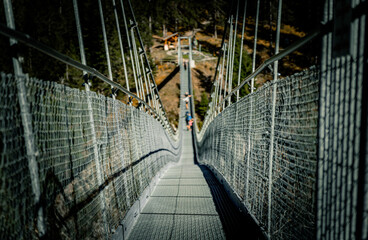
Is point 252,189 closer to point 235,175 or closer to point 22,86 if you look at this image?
point 235,175

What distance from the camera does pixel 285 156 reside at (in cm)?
149

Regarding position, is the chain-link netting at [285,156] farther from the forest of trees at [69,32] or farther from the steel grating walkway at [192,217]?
the forest of trees at [69,32]

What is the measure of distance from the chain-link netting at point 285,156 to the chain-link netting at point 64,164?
3.88 ft

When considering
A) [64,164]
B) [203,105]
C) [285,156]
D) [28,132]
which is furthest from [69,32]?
[285,156]

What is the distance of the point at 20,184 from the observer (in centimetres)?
91

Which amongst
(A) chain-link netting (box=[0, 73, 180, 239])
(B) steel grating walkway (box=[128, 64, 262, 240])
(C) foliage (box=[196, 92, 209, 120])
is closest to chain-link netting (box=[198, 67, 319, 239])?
(B) steel grating walkway (box=[128, 64, 262, 240])

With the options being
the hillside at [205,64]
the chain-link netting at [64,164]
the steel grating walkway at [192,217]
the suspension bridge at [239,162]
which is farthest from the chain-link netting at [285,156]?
the hillside at [205,64]

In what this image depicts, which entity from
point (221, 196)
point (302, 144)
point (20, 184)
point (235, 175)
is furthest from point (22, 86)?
point (221, 196)

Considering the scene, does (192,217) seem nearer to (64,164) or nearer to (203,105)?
(64,164)

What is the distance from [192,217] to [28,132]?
1.88 metres

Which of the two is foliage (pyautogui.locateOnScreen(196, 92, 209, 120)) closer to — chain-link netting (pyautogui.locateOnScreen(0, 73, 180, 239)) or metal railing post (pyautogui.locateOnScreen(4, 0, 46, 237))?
chain-link netting (pyautogui.locateOnScreen(0, 73, 180, 239))

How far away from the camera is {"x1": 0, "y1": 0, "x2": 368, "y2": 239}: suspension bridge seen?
83 cm

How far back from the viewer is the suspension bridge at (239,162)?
0.83 metres

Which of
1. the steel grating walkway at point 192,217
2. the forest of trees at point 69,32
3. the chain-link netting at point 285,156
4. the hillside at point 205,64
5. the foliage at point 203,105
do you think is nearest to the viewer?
the chain-link netting at point 285,156
